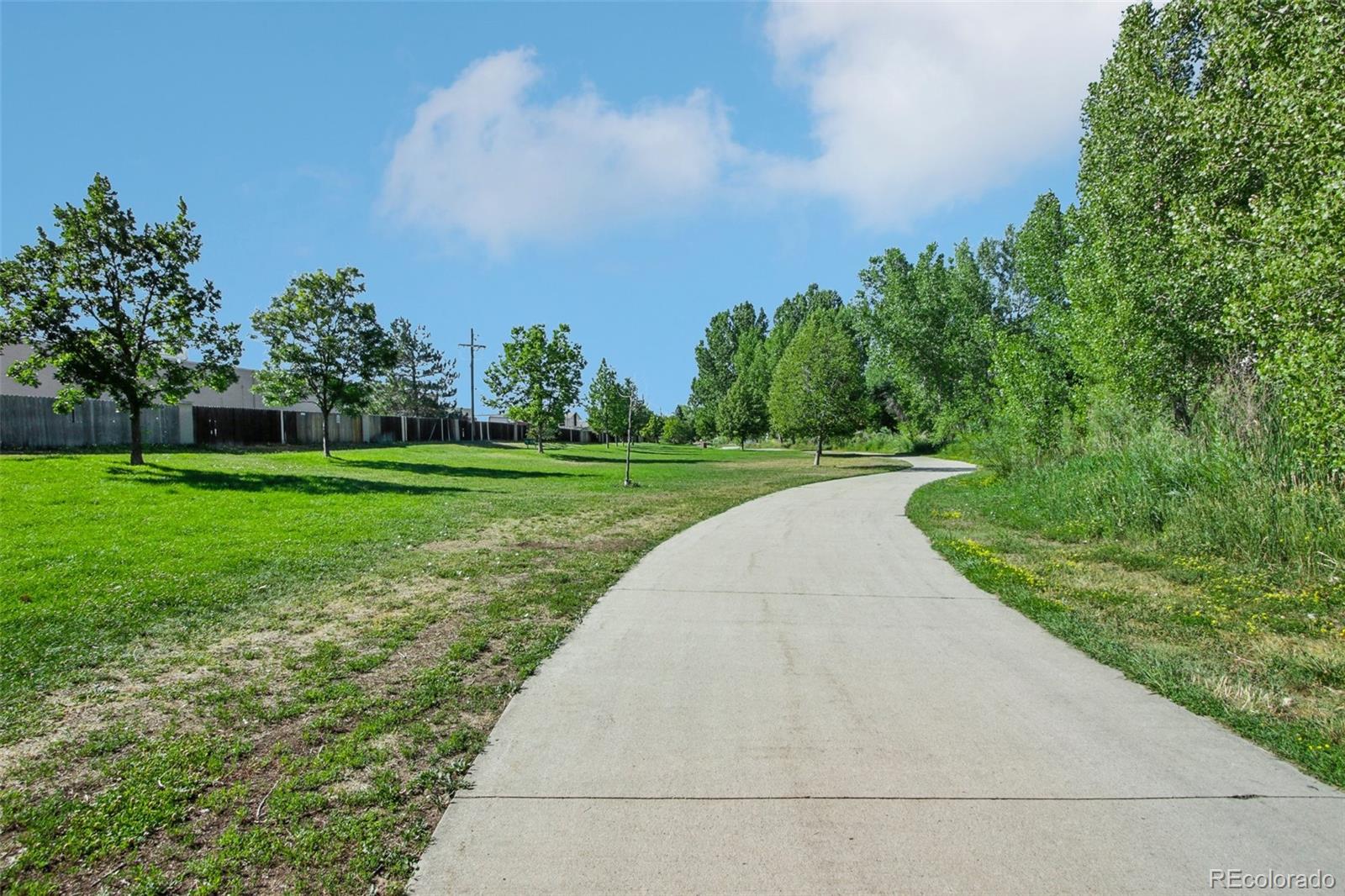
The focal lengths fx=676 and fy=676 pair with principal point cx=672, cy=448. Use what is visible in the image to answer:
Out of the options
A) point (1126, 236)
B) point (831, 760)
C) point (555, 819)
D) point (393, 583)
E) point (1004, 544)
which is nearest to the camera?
point (555, 819)

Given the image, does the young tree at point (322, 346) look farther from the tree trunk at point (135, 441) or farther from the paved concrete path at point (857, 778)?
the paved concrete path at point (857, 778)

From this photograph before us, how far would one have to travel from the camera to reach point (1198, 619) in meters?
6.35

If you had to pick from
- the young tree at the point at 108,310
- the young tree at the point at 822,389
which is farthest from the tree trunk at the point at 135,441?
the young tree at the point at 822,389

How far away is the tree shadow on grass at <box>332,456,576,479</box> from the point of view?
2505 cm

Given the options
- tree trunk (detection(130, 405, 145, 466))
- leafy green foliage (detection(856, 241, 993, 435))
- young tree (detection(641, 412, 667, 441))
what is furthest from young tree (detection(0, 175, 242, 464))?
young tree (detection(641, 412, 667, 441))

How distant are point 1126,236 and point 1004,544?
9912mm

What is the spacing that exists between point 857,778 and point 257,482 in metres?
17.7

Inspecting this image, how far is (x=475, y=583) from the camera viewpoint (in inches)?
305

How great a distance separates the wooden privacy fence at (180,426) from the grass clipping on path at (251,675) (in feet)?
55.4

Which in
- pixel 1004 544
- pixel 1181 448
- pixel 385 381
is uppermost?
pixel 385 381

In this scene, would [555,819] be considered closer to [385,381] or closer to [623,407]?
[623,407]

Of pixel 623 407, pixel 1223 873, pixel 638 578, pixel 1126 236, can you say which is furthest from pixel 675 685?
pixel 623 407

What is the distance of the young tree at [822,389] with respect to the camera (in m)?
39.5

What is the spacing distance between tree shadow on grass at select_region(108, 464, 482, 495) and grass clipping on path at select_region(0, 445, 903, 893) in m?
2.99
